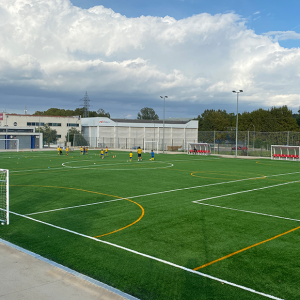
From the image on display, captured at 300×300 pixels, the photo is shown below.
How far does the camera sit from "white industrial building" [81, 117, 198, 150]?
91.1m

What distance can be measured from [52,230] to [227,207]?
722 cm

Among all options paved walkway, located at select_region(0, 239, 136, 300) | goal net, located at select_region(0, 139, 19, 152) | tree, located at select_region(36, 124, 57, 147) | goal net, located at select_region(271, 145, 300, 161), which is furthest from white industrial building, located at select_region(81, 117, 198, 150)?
paved walkway, located at select_region(0, 239, 136, 300)

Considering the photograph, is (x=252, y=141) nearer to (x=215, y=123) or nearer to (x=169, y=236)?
(x=169, y=236)

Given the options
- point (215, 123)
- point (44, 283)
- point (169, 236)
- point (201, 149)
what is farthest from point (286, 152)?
point (215, 123)

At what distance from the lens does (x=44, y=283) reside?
647 centimetres

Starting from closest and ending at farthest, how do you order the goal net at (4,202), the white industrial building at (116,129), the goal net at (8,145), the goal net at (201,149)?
the goal net at (4,202) < the goal net at (201,149) < the goal net at (8,145) < the white industrial building at (116,129)

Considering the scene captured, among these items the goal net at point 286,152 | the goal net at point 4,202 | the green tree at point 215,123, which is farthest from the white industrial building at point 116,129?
the goal net at point 4,202

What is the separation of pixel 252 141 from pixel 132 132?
150 feet

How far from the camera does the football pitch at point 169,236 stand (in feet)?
21.9

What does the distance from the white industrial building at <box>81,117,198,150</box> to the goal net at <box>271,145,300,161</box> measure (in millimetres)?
43590

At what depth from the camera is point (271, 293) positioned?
621cm

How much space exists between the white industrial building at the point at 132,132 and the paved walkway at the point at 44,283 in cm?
7960

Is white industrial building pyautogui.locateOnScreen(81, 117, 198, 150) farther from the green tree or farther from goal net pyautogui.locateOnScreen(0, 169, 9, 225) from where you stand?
goal net pyautogui.locateOnScreen(0, 169, 9, 225)

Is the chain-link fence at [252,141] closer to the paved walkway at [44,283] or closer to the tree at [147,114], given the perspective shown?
the paved walkway at [44,283]
